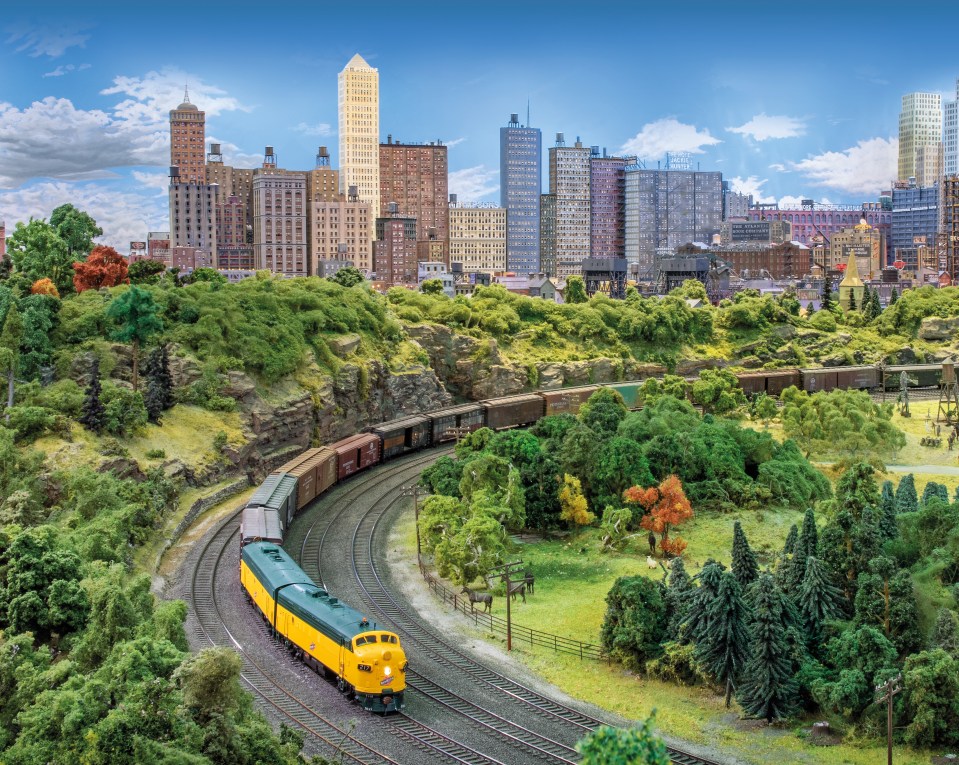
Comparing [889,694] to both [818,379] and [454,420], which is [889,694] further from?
[818,379]

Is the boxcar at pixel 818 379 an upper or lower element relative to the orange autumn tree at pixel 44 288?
lower

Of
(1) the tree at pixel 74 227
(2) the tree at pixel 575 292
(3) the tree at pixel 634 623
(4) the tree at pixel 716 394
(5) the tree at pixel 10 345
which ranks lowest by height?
(3) the tree at pixel 634 623

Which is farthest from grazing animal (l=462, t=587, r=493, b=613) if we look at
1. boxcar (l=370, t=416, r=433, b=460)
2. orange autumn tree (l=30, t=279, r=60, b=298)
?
orange autumn tree (l=30, t=279, r=60, b=298)

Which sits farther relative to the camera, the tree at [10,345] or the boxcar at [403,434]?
the boxcar at [403,434]

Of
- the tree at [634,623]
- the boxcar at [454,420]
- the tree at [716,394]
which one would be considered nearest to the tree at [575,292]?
the tree at [716,394]

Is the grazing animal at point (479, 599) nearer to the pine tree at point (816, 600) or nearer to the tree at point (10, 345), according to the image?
the pine tree at point (816, 600)

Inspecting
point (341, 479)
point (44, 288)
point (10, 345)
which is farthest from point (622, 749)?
point (44, 288)

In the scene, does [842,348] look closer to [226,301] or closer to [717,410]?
[717,410]

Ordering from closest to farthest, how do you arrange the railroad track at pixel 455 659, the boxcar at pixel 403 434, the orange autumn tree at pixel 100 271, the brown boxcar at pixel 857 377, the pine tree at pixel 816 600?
the railroad track at pixel 455 659 < the pine tree at pixel 816 600 < the boxcar at pixel 403 434 < the orange autumn tree at pixel 100 271 < the brown boxcar at pixel 857 377
